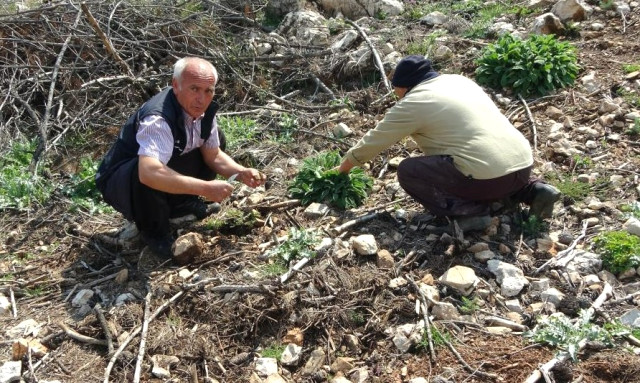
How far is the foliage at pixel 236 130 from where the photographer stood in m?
5.22

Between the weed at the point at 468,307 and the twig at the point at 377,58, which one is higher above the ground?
the twig at the point at 377,58

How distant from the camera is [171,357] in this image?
3201 millimetres

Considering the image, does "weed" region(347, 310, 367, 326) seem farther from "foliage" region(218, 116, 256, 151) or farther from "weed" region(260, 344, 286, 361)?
"foliage" region(218, 116, 256, 151)

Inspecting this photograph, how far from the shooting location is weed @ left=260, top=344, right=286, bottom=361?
10.5 feet

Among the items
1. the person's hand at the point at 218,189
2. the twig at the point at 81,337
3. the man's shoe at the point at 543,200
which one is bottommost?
the twig at the point at 81,337

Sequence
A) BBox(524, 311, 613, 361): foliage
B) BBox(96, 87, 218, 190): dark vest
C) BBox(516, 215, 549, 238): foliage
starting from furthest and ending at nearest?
BBox(516, 215, 549, 238): foliage, BBox(96, 87, 218, 190): dark vest, BBox(524, 311, 613, 361): foliage

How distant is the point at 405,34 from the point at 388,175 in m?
2.49

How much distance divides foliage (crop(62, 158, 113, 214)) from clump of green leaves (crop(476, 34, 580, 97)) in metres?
3.51

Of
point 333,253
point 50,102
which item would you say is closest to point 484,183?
point 333,253

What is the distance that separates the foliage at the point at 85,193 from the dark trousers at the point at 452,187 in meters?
2.28

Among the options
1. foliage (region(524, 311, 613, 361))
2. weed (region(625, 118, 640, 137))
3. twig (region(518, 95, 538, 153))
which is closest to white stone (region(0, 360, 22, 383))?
foliage (region(524, 311, 613, 361))

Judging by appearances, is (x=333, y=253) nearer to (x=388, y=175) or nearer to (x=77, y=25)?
(x=388, y=175)

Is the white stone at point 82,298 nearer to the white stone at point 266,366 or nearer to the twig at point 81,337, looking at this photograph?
the twig at point 81,337

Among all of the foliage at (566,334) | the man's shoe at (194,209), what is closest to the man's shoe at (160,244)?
the man's shoe at (194,209)
